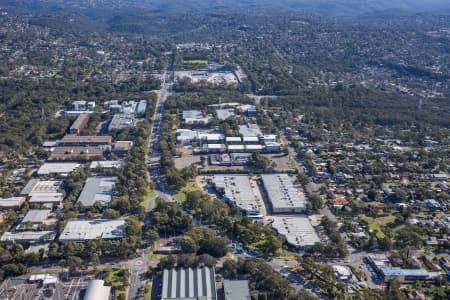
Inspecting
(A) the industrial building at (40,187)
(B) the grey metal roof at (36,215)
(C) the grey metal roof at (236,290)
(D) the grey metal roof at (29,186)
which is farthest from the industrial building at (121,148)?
(C) the grey metal roof at (236,290)

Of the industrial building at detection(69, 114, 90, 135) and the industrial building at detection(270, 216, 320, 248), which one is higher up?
the industrial building at detection(69, 114, 90, 135)

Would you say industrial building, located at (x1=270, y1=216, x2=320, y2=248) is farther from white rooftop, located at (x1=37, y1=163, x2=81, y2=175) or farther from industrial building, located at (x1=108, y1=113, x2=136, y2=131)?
industrial building, located at (x1=108, y1=113, x2=136, y2=131)

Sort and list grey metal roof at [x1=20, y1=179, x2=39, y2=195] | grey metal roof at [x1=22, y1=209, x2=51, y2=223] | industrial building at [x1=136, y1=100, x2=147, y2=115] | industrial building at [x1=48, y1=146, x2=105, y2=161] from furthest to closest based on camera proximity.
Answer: industrial building at [x1=136, y1=100, x2=147, y2=115] → industrial building at [x1=48, y1=146, x2=105, y2=161] → grey metal roof at [x1=20, y1=179, x2=39, y2=195] → grey metal roof at [x1=22, y1=209, x2=51, y2=223]

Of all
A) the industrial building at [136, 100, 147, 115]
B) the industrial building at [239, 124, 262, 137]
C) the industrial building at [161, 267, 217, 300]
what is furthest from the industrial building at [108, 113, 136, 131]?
the industrial building at [161, 267, 217, 300]

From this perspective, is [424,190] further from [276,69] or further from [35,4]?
[35,4]

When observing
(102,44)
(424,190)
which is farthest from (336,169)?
(102,44)

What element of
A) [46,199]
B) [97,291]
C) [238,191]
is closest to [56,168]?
[46,199]

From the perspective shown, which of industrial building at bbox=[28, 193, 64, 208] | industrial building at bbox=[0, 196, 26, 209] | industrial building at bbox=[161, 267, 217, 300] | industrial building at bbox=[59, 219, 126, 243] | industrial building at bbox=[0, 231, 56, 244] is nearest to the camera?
industrial building at bbox=[161, 267, 217, 300]
